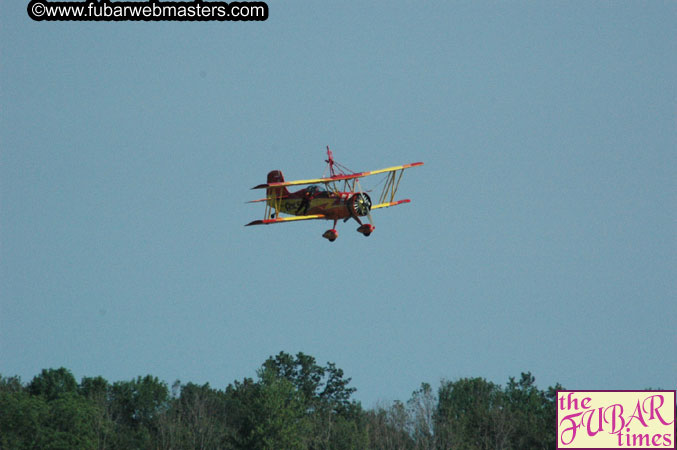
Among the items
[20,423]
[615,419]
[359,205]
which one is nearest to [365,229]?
[359,205]

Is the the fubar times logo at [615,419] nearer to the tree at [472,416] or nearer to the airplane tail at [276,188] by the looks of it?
the airplane tail at [276,188]

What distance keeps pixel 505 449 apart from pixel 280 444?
2225cm

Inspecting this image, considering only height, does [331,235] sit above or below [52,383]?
below

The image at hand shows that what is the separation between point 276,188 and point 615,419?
20.3 meters

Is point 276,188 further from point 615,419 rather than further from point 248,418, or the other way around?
point 248,418

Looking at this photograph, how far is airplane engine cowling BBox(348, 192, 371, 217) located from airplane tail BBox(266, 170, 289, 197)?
4.01 metres

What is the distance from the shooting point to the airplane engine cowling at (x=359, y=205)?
195 ft

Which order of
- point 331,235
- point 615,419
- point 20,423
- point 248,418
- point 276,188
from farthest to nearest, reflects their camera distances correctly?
point 248,418 → point 20,423 → point 276,188 → point 331,235 → point 615,419

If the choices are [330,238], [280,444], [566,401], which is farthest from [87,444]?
[566,401]

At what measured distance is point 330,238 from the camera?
2312 inches

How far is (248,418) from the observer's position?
107188 mm

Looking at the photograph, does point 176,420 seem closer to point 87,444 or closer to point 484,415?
point 87,444

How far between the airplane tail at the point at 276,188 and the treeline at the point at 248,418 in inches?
1356

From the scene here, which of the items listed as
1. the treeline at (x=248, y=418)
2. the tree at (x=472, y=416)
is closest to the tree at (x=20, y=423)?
the treeline at (x=248, y=418)
